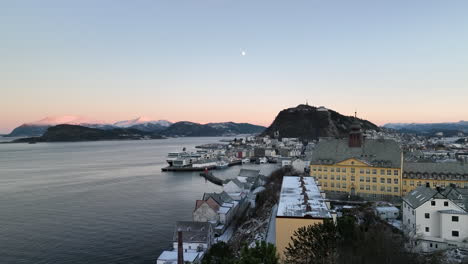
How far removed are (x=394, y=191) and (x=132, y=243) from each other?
2332 cm

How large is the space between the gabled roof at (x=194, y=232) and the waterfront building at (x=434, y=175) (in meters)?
18.8

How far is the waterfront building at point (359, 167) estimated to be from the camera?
28.5 meters

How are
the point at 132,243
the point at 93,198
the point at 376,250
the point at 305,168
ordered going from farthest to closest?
the point at 305,168 → the point at 93,198 → the point at 132,243 → the point at 376,250

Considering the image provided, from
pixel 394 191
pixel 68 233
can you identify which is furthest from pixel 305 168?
pixel 68 233

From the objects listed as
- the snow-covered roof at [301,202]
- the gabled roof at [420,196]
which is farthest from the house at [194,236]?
the gabled roof at [420,196]

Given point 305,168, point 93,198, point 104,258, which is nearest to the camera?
point 104,258

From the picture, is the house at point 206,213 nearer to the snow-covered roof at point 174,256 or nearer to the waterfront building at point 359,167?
the snow-covered roof at point 174,256

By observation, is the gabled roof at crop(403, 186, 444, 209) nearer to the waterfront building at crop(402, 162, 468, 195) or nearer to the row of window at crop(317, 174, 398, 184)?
the waterfront building at crop(402, 162, 468, 195)

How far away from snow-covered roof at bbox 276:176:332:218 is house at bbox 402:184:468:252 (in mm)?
5812

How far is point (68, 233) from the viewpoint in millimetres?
26219

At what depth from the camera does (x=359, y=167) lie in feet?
96.8

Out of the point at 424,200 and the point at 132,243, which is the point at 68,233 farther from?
the point at 424,200

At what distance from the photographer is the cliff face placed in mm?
140250

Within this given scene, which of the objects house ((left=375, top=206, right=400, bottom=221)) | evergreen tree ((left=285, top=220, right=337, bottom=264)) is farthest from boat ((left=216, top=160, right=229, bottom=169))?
evergreen tree ((left=285, top=220, right=337, bottom=264))
